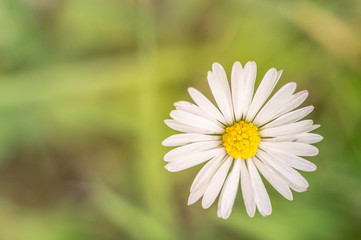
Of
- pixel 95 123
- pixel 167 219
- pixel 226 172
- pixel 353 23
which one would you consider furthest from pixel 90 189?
pixel 353 23

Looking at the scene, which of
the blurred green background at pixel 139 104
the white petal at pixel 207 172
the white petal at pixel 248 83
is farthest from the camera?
the blurred green background at pixel 139 104

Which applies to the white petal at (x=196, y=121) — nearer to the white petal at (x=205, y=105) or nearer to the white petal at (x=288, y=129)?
the white petal at (x=205, y=105)

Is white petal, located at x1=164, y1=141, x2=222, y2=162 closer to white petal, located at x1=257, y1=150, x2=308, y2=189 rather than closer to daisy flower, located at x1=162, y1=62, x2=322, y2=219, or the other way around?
daisy flower, located at x1=162, y1=62, x2=322, y2=219

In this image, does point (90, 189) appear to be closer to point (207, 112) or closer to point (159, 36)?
point (159, 36)

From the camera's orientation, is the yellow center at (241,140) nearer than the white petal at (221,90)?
No

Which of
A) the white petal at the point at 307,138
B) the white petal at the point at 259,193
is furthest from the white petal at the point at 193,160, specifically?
the white petal at the point at 307,138

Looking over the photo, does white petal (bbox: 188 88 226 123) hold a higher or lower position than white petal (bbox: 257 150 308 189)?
→ higher

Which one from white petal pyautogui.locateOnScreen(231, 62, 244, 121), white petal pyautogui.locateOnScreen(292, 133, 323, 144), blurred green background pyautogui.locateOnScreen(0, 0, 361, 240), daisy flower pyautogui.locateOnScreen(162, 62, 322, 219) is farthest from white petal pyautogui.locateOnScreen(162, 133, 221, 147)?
blurred green background pyautogui.locateOnScreen(0, 0, 361, 240)
